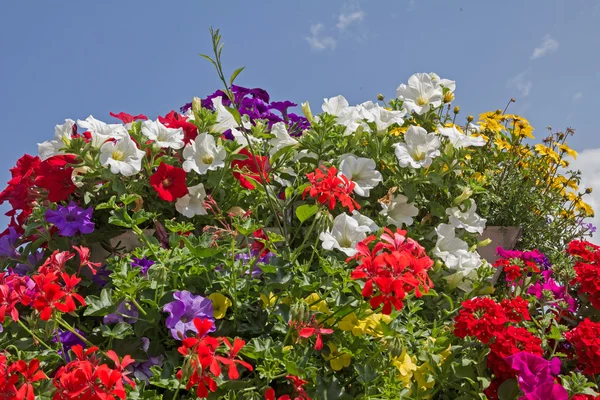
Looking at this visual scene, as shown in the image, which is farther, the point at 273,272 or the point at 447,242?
the point at 447,242

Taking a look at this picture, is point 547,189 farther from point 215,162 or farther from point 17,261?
point 17,261

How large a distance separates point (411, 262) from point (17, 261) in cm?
172

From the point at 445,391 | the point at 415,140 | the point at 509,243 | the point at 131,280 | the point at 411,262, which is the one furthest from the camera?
the point at 509,243

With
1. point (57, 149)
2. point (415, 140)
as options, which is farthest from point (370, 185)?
point (57, 149)

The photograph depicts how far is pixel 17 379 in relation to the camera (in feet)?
5.66

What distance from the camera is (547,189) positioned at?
3949 millimetres

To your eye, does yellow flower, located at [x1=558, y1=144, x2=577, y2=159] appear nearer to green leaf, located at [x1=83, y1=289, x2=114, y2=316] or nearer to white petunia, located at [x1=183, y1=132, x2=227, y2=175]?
white petunia, located at [x1=183, y1=132, x2=227, y2=175]

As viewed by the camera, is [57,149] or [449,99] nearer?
[57,149]

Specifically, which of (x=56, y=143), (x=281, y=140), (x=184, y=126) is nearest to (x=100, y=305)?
(x=56, y=143)

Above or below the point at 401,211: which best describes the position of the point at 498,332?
below

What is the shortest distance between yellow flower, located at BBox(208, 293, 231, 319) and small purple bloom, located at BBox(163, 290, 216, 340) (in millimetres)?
50

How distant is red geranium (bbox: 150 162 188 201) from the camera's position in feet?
7.97

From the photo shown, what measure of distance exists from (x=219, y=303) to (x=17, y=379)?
614 mm

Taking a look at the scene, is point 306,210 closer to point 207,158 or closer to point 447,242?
point 207,158
